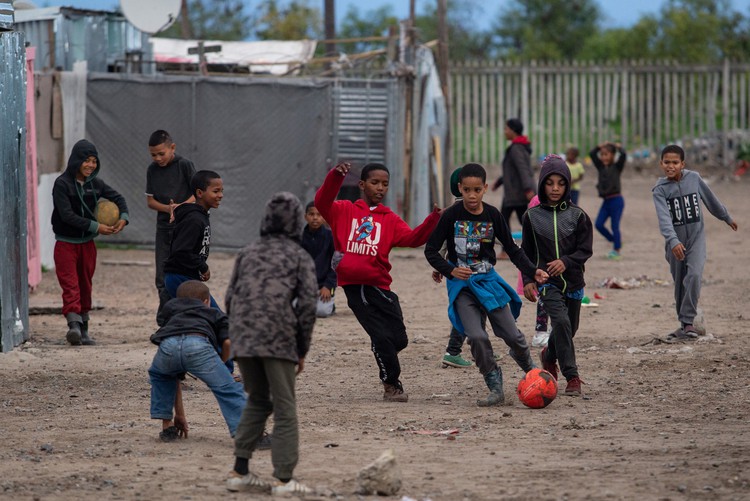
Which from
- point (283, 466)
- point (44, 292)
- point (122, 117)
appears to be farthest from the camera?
point (122, 117)

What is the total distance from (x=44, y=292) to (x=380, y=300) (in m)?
7.06

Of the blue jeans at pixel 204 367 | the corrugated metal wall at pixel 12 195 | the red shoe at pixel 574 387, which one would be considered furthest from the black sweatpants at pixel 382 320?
the corrugated metal wall at pixel 12 195

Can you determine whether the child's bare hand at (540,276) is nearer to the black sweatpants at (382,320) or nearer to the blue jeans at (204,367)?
the black sweatpants at (382,320)

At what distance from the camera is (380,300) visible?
311 inches

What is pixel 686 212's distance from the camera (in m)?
10.0

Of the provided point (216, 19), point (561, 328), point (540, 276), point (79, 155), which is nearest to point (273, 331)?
point (540, 276)

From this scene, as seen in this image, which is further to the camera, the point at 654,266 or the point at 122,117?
the point at 122,117

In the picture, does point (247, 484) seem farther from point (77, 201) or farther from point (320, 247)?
point (320, 247)

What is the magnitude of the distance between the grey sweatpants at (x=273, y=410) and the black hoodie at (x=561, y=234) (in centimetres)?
277

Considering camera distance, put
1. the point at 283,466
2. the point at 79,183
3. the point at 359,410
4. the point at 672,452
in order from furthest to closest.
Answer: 1. the point at 79,183
2. the point at 359,410
3. the point at 672,452
4. the point at 283,466

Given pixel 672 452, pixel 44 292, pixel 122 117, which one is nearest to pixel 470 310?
pixel 672 452

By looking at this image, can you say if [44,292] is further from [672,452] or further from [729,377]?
[672,452]

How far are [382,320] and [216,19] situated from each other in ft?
114

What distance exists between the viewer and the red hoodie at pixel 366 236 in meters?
7.80
